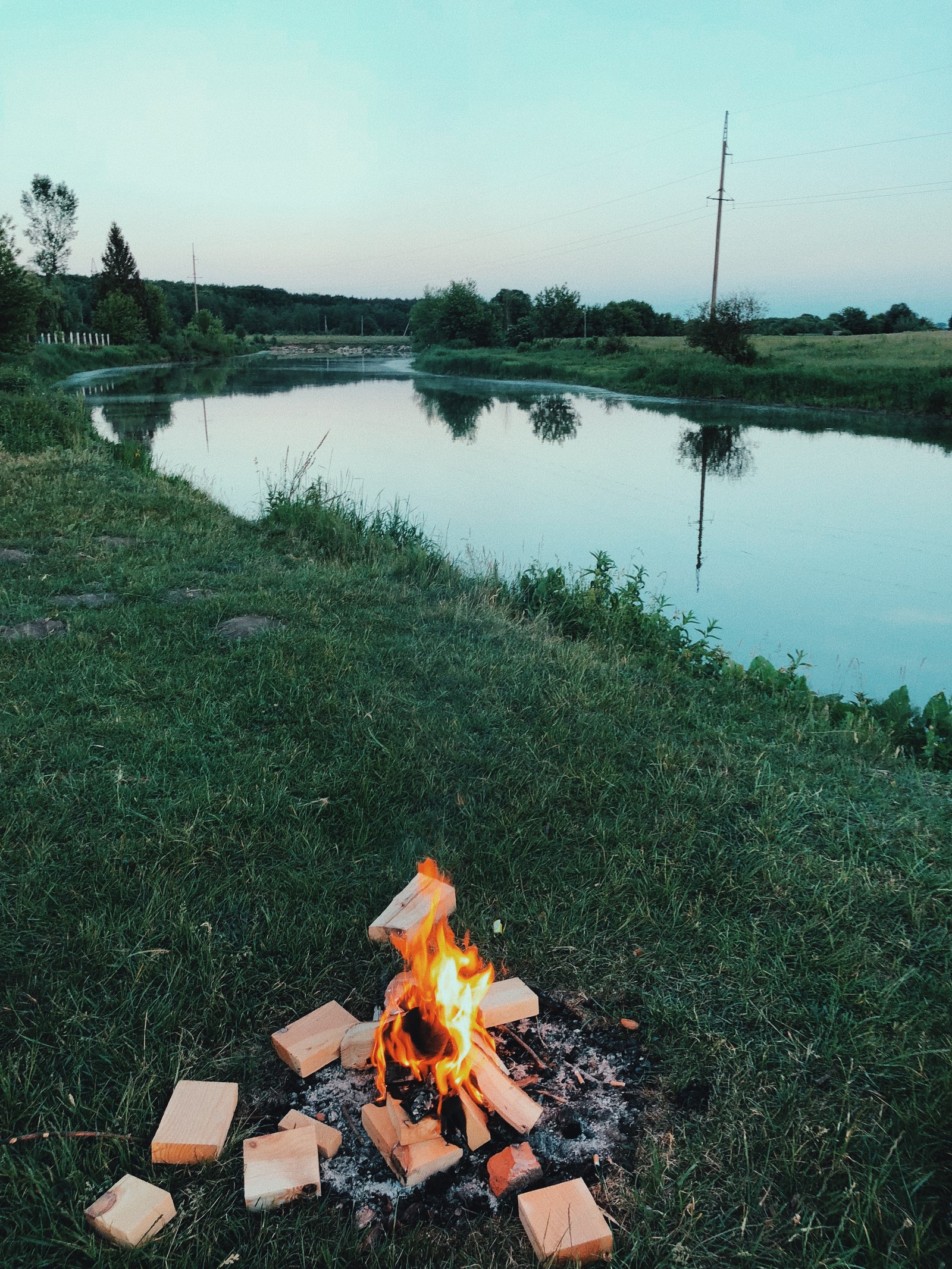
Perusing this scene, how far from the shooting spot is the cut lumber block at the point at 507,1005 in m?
2.34

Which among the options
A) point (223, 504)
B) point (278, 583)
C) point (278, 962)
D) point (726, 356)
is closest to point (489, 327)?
point (726, 356)

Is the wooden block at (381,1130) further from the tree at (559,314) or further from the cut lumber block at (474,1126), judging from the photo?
the tree at (559,314)

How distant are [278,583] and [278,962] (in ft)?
14.2

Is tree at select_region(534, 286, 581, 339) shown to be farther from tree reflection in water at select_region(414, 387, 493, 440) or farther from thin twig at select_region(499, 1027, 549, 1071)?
thin twig at select_region(499, 1027, 549, 1071)

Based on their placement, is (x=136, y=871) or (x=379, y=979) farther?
(x=136, y=871)

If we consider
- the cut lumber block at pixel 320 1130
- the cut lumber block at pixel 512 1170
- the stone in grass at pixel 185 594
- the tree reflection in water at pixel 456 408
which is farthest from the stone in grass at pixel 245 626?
the tree reflection in water at pixel 456 408

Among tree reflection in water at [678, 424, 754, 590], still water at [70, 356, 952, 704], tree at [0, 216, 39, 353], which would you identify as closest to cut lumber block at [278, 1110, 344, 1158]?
still water at [70, 356, 952, 704]

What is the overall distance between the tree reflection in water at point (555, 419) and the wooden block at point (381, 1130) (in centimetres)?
2166

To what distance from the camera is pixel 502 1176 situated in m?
1.97

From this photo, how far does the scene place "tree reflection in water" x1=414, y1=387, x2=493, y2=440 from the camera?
84.0 ft

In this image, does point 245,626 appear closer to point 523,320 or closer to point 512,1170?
point 512,1170

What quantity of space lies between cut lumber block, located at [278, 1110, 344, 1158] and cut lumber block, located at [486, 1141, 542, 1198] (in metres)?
0.38

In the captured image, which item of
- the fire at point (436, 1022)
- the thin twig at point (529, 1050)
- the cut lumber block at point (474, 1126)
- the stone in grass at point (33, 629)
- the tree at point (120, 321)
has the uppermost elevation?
the tree at point (120, 321)

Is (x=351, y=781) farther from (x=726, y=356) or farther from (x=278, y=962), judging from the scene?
(x=726, y=356)
